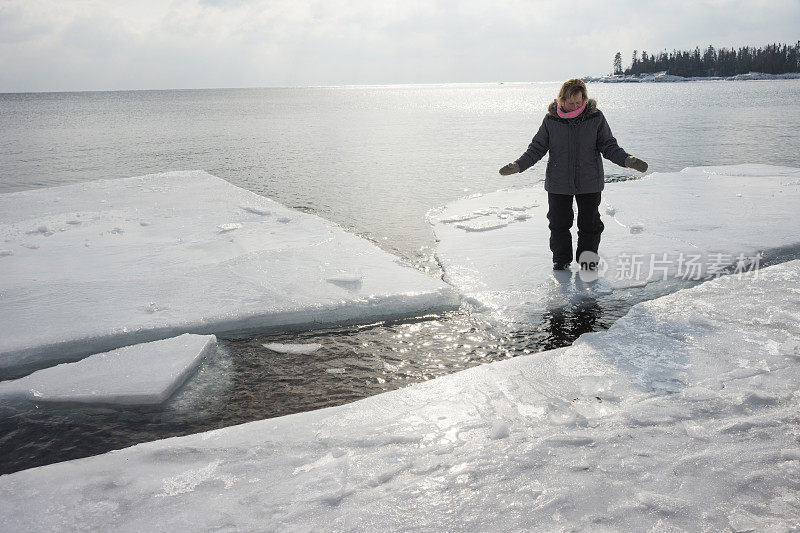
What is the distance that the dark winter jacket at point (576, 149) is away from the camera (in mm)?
4812

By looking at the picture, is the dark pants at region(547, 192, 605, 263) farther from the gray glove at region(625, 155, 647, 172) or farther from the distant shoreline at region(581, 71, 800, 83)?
the distant shoreline at region(581, 71, 800, 83)

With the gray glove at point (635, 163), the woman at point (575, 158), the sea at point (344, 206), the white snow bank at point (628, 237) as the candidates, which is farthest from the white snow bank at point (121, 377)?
the gray glove at point (635, 163)

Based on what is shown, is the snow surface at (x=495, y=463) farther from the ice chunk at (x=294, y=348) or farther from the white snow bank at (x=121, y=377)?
the ice chunk at (x=294, y=348)

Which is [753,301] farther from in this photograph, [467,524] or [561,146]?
[467,524]

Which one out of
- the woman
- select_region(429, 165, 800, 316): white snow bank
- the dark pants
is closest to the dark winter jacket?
the woman

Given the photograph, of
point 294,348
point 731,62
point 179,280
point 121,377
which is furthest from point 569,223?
point 731,62

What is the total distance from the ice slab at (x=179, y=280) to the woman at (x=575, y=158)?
1443mm

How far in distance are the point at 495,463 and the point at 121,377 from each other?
8.22 ft

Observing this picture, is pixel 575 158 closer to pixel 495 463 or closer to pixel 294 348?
pixel 294 348

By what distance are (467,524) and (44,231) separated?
274 inches

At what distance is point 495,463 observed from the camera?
2.35 meters

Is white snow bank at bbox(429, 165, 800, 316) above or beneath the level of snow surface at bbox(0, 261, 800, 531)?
above

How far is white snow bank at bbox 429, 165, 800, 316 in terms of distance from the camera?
5141 millimetres

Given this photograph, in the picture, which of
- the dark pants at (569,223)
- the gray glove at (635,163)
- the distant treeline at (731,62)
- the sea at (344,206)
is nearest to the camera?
the sea at (344,206)
